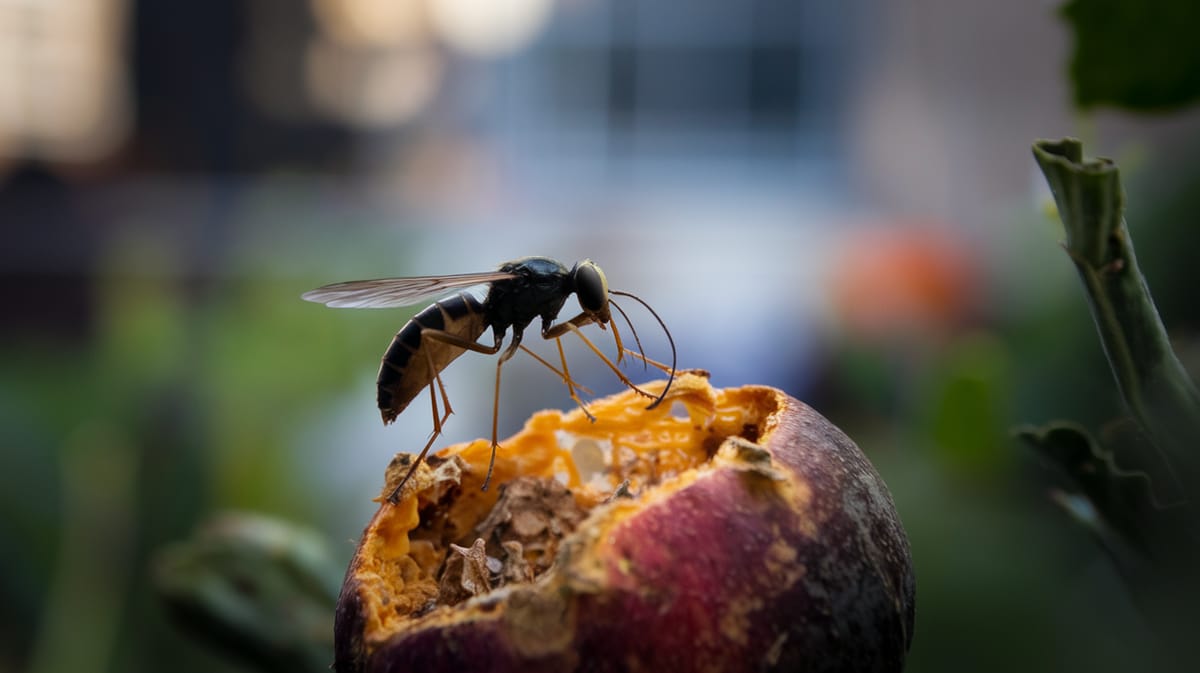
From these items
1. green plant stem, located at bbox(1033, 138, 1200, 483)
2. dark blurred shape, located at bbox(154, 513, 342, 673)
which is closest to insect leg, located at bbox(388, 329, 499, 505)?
dark blurred shape, located at bbox(154, 513, 342, 673)

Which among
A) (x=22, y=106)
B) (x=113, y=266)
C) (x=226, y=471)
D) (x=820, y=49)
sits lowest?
(x=226, y=471)

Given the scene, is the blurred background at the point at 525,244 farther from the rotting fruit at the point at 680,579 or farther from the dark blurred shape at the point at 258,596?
the dark blurred shape at the point at 258,596

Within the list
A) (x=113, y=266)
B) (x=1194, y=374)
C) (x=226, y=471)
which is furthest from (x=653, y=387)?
(x=113, y=266)

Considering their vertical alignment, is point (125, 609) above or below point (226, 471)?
below

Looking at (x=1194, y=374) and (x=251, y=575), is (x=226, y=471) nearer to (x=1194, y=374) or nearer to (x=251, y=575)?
(x=251, y=575)

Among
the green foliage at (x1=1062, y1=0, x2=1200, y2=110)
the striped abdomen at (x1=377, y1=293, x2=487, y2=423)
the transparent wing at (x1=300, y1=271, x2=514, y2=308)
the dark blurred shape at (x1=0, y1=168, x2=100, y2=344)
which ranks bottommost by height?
the dark blurred shape at (x1=0, y1=168, x2=100, y2=344)

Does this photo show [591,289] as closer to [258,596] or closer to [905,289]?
[258,596]

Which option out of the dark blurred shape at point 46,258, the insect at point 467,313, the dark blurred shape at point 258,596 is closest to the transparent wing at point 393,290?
the insect at point 467,313

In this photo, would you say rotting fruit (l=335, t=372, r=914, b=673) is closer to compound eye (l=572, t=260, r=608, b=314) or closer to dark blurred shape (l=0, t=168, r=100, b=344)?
compound eye (l=572, t=260, r=608, b=314)
